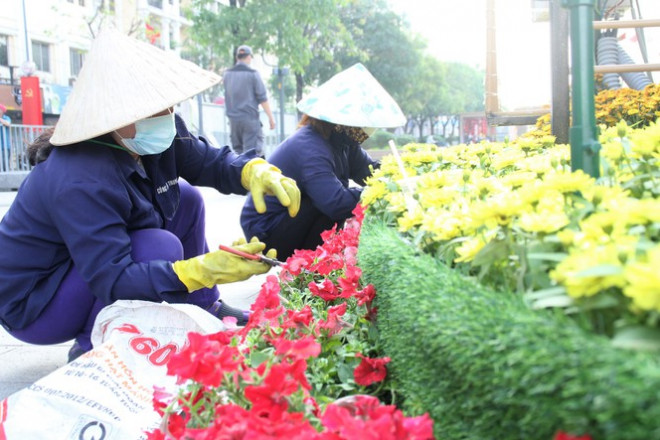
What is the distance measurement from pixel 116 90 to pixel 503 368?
72.5 inches

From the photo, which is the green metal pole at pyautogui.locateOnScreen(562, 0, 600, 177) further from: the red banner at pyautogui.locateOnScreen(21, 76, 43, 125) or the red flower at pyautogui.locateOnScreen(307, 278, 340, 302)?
the red banner at pyautogui.locateOnScreen(21, 76, 43, 125)

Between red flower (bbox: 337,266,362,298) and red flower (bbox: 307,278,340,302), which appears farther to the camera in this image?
red flower (bbox: 307,278,340,302)

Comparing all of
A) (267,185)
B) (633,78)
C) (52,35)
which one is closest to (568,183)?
(267,185)

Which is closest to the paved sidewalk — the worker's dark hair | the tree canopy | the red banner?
the worker's dark hair

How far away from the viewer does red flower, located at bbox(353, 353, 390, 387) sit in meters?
1.39

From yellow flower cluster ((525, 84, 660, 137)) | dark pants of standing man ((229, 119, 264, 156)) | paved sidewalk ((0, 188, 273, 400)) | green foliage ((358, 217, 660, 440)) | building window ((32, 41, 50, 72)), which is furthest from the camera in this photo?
building window ((32, 41, 50, 72))

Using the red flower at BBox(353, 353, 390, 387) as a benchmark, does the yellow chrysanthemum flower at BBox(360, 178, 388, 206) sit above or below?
above

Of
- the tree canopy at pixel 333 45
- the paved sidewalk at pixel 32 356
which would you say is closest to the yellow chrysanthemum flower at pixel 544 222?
the paved sidewalk at pixel 32 356

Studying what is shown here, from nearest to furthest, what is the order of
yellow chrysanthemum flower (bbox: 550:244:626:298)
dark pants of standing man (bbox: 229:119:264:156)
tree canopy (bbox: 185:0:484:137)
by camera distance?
yellow chrysanthemum flower (bbox: 550:244:626:298) → dark pants of standing man (bbox: 229:119:264:156) → tree canopy (bbox: 185:0:484:137)

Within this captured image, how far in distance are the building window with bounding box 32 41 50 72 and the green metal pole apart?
2872 cm

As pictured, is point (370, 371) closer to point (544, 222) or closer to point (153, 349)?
point (544, 222)

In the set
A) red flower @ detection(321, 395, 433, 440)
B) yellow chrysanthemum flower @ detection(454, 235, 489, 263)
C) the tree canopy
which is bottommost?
red flower @ detection(321, 395, 433, 440)

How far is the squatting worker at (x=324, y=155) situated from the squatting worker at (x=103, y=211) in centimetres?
86

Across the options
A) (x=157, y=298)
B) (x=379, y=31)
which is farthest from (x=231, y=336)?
(x=379, y=31)
